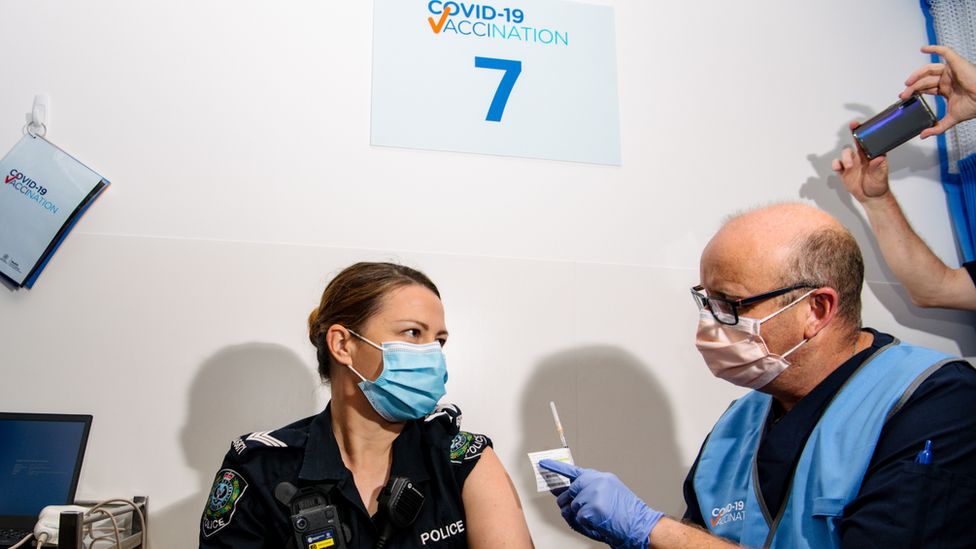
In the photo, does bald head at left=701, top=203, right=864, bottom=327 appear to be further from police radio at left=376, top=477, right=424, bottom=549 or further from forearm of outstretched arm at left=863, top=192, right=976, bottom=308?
forearm of outstretched arm at left=863, top=192, right=976, bottom=308

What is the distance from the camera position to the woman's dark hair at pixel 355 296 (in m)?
1.66

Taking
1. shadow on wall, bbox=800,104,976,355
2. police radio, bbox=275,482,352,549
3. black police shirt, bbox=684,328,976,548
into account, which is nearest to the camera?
black police shirt, bbox=684,328,976,548

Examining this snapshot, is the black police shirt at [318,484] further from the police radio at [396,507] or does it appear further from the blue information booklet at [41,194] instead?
the blue information booklet at [41,194]

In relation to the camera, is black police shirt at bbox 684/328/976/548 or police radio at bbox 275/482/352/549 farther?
police radio at bbox 275/482/352/549

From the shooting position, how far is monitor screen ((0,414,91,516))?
173cm

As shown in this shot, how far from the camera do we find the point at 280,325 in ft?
6.66

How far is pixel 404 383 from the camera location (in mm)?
1587

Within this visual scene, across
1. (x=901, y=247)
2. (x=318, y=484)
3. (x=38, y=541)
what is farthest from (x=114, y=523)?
(x=901, y=247)

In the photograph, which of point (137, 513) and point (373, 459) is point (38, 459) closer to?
point (137, 513)

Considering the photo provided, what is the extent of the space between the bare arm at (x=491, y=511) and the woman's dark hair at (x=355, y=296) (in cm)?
43

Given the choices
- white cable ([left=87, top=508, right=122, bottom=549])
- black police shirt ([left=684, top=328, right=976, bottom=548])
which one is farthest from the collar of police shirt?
black police shirt ([left=684, top=328, right=976, bottom=548])

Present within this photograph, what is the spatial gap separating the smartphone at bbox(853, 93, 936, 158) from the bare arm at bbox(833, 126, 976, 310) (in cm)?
6

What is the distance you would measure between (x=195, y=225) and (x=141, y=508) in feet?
2.50

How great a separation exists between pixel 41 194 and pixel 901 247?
256 centimetres
